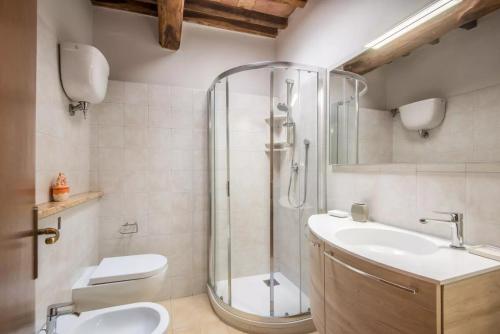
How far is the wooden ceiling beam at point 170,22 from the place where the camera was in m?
1.83

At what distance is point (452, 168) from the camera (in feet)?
3.65

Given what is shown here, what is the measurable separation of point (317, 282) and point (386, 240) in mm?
455

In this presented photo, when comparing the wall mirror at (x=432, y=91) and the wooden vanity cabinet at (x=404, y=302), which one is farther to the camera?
the wall mirror at (x=432, y=91)

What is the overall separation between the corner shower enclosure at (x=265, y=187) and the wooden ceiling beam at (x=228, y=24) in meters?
0.74

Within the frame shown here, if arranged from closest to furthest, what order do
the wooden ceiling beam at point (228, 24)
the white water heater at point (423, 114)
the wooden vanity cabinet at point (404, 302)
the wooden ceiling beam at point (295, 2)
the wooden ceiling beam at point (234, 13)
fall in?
the wooden vanity cabinet at point (404, 302) < the white water heater at point (423, 114) < the wooden ceiling beam at point (295, 2) < the wooden ceiling beam at point (234, 13) < the wooden ceiling beam at point (228, 24)

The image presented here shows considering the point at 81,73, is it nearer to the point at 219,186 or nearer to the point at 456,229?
the point at 219,186

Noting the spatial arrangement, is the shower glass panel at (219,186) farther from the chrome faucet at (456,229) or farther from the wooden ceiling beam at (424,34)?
the chrome faucet at (456,229)

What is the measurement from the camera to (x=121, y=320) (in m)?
1.37

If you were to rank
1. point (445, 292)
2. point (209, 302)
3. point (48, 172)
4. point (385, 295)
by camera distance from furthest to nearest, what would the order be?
point (209, 302) < point (48, 172) < point (385, 295) < point (445, 292)

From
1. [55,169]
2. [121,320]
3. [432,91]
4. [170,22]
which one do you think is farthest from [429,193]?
[170,22]

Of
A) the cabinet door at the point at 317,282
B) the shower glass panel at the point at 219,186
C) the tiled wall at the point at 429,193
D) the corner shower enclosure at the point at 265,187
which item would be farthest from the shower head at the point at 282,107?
the cabinet door at the point at 317,282

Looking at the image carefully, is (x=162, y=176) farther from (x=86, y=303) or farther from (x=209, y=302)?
(x=209, y=302)

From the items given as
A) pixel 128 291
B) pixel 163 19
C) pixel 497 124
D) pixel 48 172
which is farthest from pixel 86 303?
pixel 497 124

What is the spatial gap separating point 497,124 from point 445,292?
2.38 ft
